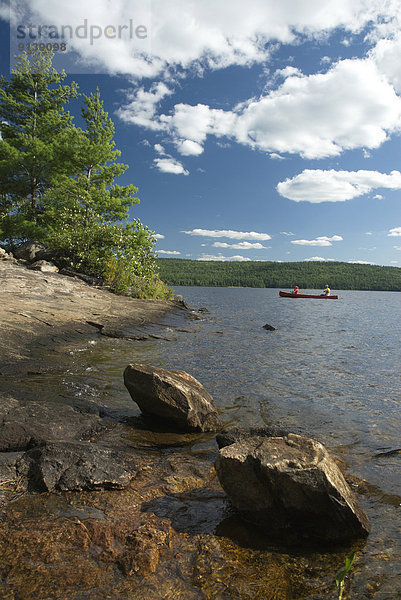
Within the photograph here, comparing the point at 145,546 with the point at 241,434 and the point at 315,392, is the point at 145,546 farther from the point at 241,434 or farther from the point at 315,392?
the point at 315,392

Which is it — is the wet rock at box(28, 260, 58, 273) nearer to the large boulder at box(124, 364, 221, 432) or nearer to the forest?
the forest

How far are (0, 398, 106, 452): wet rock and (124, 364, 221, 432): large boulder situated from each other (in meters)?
1.01

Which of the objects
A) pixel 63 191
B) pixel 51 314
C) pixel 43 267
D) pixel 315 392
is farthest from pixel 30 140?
pixel 315 392

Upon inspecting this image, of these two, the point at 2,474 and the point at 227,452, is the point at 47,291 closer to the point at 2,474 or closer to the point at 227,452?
the point at 2,474

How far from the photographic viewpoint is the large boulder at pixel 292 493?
414cm

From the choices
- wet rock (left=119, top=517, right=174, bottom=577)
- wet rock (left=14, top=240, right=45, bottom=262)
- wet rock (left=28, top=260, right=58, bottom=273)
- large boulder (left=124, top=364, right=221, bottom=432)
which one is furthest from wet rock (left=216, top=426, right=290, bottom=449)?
wet rock (left=14, top=240, right=45, bottom=262)

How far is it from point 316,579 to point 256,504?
996 millimetres

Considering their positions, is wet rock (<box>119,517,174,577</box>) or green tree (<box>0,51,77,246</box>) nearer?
wet rock (<box>119,517,174,577</box>)

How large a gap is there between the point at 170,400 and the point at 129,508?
2.81m

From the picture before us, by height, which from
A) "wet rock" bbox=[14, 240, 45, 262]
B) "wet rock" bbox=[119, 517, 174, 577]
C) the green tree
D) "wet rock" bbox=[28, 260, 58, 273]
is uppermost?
the green tree

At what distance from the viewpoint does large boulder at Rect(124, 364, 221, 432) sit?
285 inches

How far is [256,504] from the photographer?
14.4ft

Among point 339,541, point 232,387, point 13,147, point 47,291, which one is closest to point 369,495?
point 339,541

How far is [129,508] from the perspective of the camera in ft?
14.9
